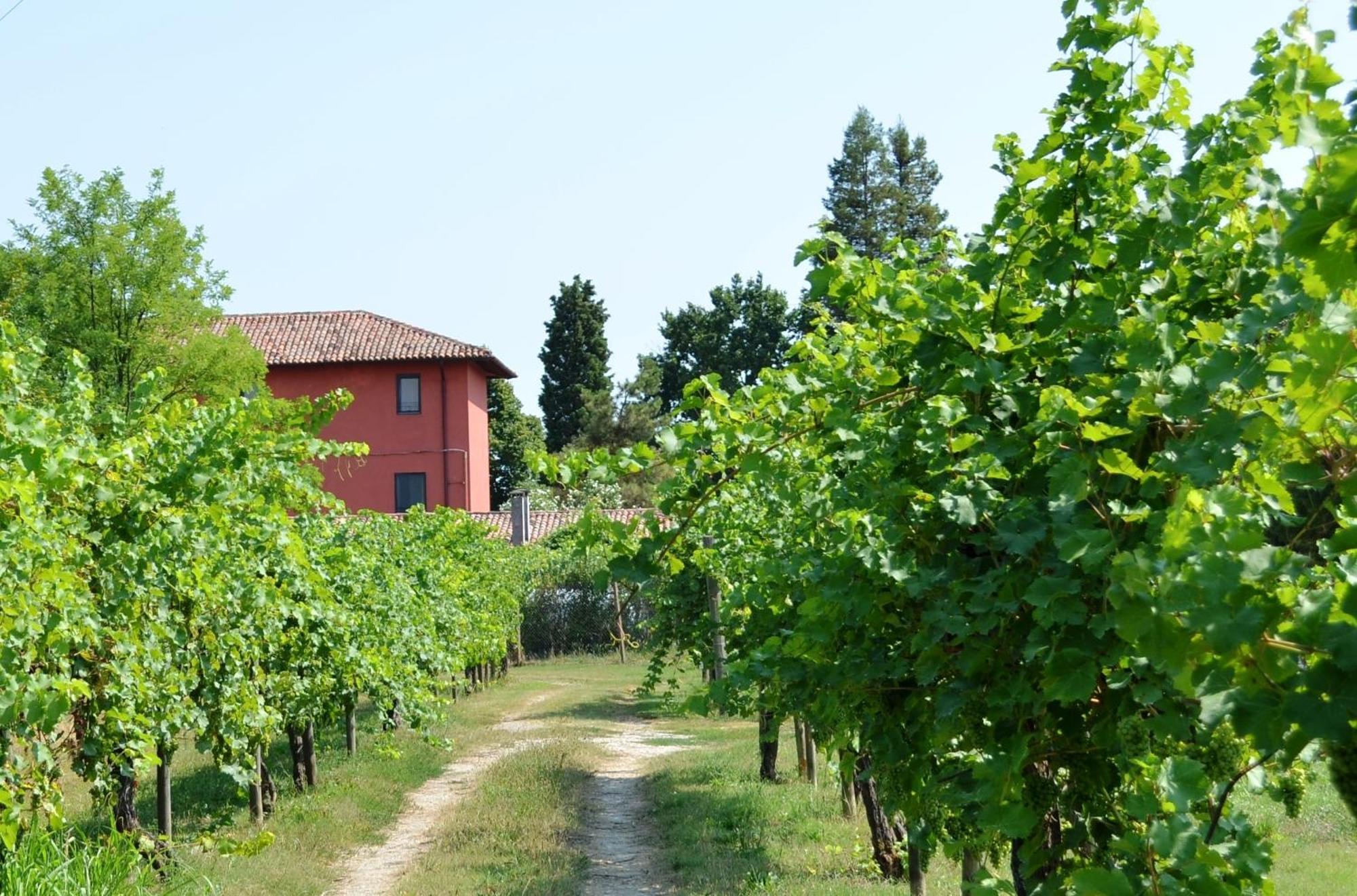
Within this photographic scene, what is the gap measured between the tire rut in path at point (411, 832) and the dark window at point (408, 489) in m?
25.5

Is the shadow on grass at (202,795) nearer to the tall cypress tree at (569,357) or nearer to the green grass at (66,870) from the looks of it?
the green grass at (66,870)

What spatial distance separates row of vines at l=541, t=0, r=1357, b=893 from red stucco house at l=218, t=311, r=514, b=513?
38953mm

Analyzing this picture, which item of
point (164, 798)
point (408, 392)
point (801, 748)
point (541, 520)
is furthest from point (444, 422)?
point (164, 798)

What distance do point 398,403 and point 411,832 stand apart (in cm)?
3253

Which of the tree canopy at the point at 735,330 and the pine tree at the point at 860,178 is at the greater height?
the pine tree at the point at 860,178

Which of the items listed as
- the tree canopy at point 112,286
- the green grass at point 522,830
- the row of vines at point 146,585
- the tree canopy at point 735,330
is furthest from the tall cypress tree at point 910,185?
the row of vines at point 146,585

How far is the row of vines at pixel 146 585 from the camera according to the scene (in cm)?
562

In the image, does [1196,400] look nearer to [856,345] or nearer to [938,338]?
[938,338]

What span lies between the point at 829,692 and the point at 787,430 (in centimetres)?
86

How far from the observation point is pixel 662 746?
61.1 feet

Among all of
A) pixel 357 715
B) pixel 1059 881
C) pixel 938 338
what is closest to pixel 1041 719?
pixel 1059 881

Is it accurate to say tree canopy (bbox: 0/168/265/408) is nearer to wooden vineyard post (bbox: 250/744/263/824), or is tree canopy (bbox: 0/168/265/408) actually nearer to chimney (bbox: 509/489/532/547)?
chimney (bbox: 509/489/532/547)

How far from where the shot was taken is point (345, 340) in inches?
1757

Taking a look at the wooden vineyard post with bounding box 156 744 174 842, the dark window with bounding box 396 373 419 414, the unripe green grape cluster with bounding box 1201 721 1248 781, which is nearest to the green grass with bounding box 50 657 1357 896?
the wooden vineyard post with bounding box 156 744 174 842
